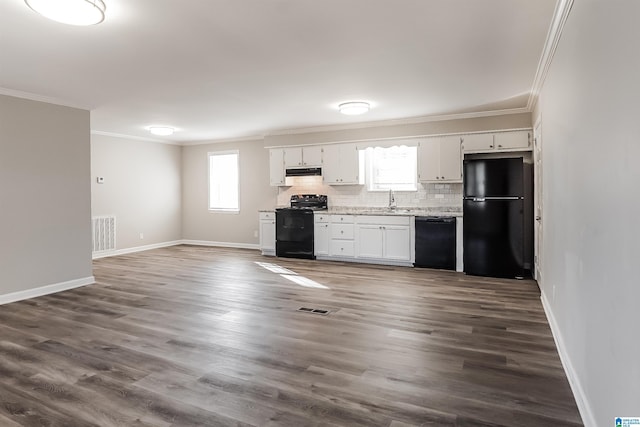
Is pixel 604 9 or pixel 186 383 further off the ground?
pixel 604 9

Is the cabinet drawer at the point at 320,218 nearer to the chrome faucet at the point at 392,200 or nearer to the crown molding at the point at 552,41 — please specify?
the chrome faucet at the point at 392,200

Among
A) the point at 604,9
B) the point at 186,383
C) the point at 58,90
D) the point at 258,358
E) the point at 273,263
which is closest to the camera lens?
the point at 604,9

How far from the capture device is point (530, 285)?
196 inches

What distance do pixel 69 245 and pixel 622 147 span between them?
5819mm

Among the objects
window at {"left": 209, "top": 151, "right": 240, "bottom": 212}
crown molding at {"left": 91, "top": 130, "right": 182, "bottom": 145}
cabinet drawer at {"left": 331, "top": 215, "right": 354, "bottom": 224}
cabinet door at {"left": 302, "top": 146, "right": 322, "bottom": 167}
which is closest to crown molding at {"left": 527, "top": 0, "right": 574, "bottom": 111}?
cabinet drawer at {"left": 331, "top": 215, "right": 354, "bottom": 224}

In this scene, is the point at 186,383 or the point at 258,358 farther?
the point at 258,358

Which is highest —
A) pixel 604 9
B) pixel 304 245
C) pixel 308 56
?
pixel 308 56

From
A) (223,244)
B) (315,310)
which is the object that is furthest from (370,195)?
(223,244)

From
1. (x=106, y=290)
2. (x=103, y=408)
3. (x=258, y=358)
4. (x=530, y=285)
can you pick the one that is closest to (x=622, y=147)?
(x=258, y=358)

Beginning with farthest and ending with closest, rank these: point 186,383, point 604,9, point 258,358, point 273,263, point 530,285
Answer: point 273,263, point 530,285, point 258,358, point 186,383, point 604,9

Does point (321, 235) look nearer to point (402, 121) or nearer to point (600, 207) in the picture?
point (402, 121)

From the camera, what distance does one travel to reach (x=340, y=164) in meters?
7.21

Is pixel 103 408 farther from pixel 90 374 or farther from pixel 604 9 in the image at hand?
pixel 604 9

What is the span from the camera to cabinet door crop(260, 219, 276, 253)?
766 centimetres
